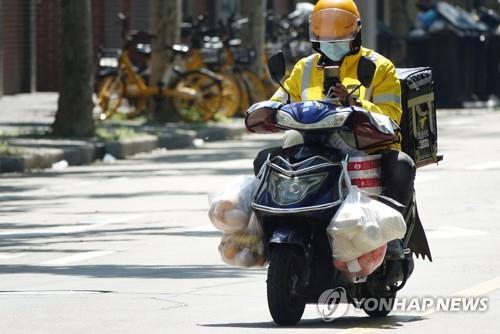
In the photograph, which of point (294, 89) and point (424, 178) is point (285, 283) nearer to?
point (294, 89)

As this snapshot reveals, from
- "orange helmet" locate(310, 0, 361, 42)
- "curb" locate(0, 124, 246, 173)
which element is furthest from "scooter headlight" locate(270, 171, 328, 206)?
"curb" locate(0, 124, 246, 173)

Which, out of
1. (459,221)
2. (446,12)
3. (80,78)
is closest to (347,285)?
(459,221)

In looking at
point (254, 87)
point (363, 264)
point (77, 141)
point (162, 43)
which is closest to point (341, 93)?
point (363, 264)

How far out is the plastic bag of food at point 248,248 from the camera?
898cm

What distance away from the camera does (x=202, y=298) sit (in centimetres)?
1012

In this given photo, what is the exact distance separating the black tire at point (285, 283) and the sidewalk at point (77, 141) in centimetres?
1230

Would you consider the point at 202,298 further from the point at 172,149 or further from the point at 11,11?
the point at 11,11

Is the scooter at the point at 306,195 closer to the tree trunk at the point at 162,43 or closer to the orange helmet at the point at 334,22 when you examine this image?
the orange helmet at the point at 334,22

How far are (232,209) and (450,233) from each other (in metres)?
5.19

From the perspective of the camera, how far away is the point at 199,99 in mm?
28344

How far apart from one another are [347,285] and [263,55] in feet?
78.9

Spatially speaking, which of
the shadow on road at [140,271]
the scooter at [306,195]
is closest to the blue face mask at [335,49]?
the scooter at [306,195]

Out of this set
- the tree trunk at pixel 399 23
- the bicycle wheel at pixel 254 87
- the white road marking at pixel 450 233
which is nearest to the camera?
the white road marking at pixel 450 233

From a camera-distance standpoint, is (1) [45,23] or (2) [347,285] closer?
(2) [347,285]
